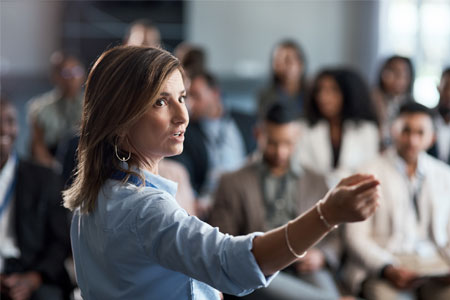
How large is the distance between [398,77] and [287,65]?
2.28ft

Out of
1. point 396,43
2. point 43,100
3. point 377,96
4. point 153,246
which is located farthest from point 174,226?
point 396,43

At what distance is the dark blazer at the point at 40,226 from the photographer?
230 centimetres

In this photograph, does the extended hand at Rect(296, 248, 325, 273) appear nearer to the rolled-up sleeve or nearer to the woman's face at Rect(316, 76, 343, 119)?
the woman's face at Rect(316, 76, 343, 119)

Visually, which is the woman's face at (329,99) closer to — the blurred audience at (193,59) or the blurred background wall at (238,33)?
the blurred audience at (193,59)

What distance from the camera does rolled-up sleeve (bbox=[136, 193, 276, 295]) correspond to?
89cm

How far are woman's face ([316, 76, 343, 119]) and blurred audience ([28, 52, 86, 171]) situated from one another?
157cm

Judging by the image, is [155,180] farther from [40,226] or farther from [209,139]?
[209,139]

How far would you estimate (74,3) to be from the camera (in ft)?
21.9

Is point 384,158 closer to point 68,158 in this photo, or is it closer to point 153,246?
point 68,158

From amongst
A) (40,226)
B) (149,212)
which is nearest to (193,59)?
(40,226)

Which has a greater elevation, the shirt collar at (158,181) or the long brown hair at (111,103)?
the long brown hair at (111,103)

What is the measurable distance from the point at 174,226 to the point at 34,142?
3.36 m

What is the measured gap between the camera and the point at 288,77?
399 centimetres

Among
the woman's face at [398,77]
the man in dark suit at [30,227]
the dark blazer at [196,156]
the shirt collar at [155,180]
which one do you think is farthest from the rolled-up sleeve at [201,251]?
the woman's face at [398,77]
